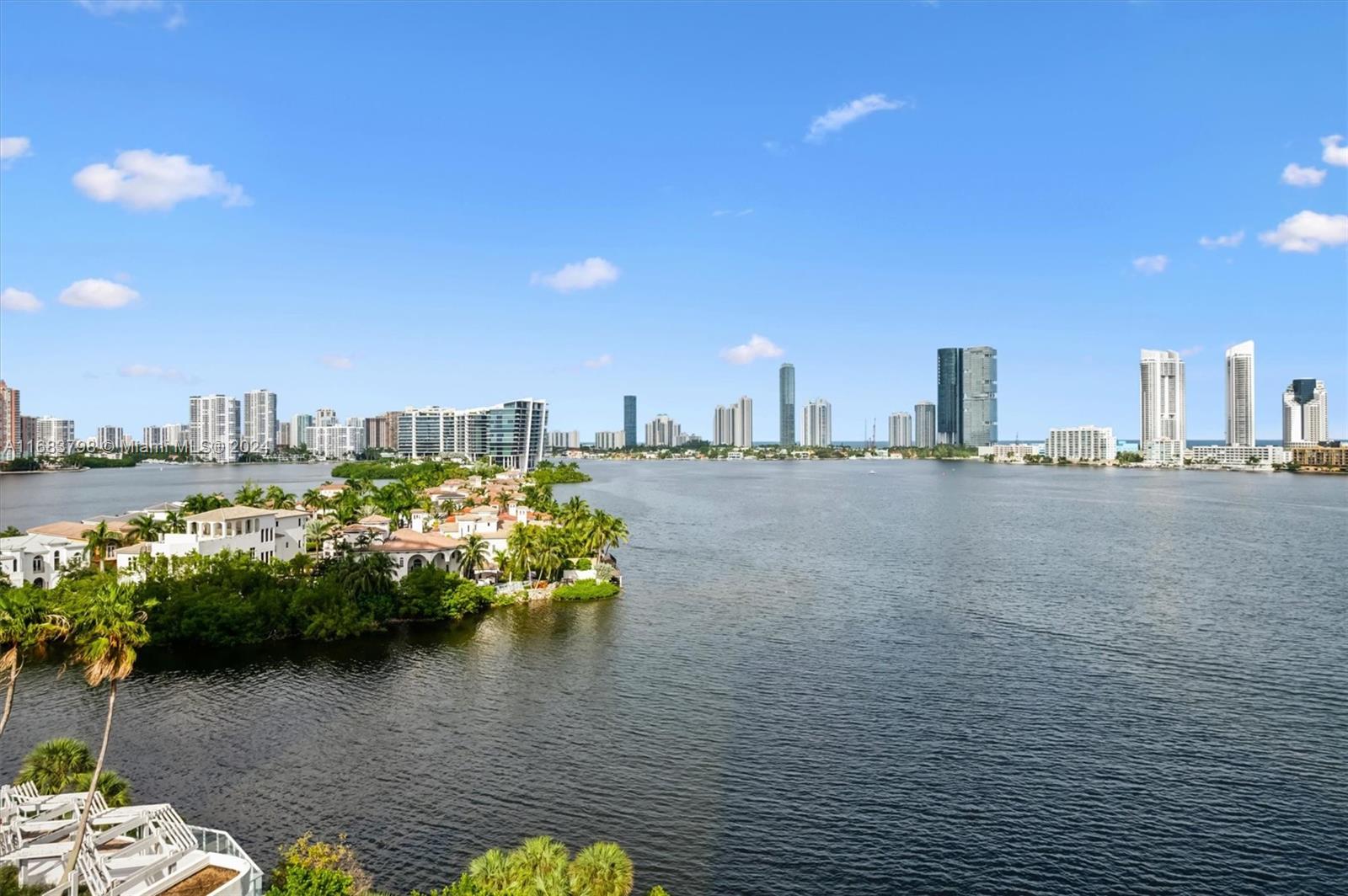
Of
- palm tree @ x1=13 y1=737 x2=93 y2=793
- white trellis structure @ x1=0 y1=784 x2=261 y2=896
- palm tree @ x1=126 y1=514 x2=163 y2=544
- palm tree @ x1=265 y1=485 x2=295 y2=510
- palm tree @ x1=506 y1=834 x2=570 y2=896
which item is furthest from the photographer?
palm tree @ x1=265 y1=485 x2=295 y2=510

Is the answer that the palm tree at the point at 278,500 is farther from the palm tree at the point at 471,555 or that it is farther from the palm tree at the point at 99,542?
the palm tree at the point at 471,555

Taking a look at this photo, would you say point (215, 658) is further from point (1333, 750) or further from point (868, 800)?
point (1333, 750)

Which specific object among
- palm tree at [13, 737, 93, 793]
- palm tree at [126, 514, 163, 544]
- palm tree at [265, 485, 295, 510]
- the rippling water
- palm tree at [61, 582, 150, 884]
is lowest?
the rippling water

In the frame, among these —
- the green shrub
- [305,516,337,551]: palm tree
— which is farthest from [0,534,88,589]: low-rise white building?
the green shrub

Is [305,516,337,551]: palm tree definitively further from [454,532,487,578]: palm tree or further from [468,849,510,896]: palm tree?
[468,849,510,896]: palm tree

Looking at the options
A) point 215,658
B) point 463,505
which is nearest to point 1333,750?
point 215,658

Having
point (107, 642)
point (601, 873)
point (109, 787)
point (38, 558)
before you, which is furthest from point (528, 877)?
point (38, 558)

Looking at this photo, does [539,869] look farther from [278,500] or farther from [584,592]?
[278,500]
